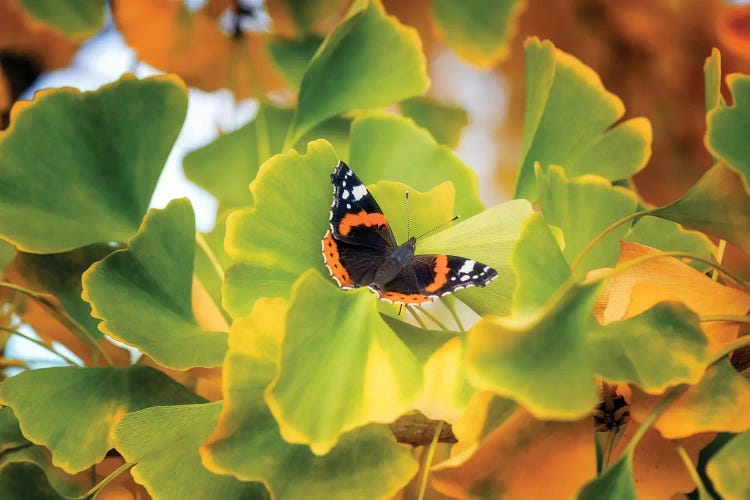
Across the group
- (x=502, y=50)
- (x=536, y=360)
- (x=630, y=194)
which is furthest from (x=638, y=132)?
(x=502, y=50)

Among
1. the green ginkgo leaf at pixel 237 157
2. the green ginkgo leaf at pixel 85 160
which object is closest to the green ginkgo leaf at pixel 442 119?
the green ginkgo leaf at pixel 237 157

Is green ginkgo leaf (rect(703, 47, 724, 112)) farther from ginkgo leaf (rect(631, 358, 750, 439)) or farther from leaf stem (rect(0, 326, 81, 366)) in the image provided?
leaf stem (rect(0, 326, 81, 366))

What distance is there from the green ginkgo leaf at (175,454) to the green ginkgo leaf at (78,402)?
21 mm

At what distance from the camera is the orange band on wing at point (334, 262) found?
21 centimetres

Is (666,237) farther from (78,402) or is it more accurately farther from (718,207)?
(78,402)

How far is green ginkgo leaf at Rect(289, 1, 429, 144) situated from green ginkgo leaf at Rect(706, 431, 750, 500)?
168mm

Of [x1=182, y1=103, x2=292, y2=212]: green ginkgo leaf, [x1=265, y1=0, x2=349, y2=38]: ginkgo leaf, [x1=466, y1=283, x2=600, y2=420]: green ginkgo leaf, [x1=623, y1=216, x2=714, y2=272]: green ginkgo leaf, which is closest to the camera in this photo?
[x1=466, y1=283, x2=600, y2=420]: green ginkgo leaf

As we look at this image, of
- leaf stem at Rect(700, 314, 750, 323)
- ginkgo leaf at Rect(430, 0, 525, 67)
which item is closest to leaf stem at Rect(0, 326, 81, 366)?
leaf stem at Rect(700, 314, 750, 323)

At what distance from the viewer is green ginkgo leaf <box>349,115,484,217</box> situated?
258 mm

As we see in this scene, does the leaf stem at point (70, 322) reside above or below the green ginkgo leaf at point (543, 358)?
below

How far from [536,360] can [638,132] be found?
14 centimetres

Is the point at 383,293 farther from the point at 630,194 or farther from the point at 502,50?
the point at 502,50

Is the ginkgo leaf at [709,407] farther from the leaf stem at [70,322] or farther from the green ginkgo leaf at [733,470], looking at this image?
the leaf stem at [70,322]

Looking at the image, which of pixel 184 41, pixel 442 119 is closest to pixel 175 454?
pixel 442 119
